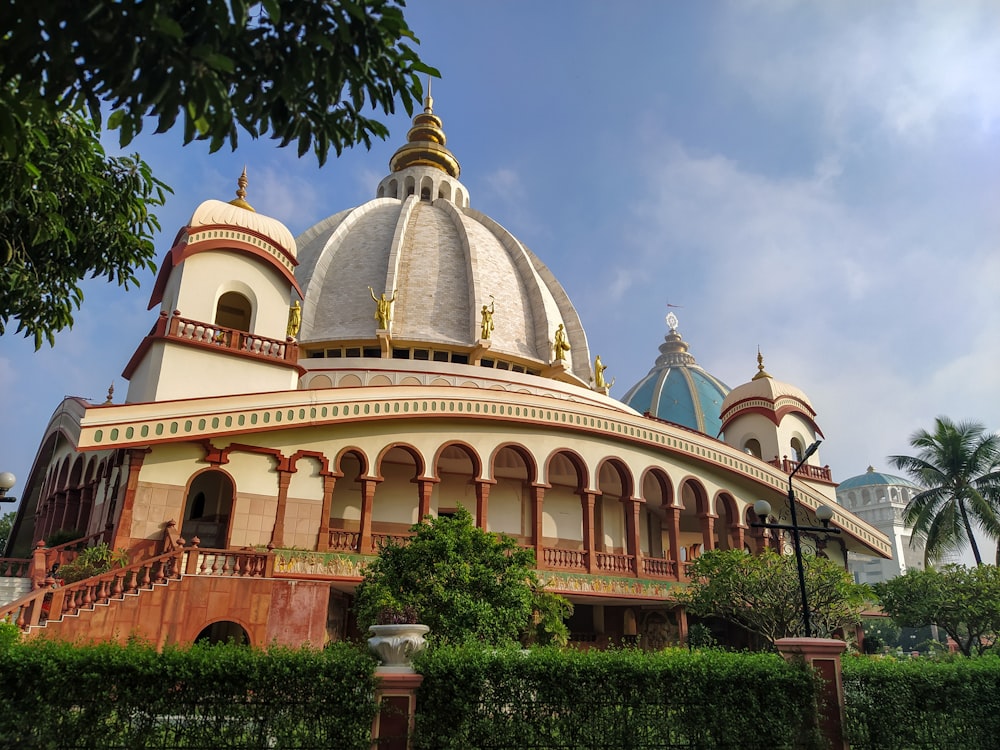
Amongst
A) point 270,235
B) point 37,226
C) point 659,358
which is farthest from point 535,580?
point 659,358

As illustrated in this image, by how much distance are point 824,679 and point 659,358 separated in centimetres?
5375

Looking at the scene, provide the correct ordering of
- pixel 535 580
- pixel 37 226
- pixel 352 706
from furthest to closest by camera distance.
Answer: pixel 535 580 < pixel 37 226 < pixel 352 706

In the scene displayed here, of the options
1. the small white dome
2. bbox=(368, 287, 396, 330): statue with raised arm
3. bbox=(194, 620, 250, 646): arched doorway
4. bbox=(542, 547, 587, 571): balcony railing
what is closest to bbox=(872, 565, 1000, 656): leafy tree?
bbox=(542, 547, 587, 571): balcony railing

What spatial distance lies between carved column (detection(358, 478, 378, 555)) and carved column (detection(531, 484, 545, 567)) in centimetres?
446

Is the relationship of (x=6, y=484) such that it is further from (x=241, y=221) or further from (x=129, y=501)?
(x=241, y=221)

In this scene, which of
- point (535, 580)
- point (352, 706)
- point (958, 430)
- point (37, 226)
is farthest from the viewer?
point (958, 430)

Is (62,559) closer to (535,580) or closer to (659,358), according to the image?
(535,580)

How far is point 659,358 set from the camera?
62.4m

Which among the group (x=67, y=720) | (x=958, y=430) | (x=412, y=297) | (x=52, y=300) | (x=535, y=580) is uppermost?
(x=412, y=297)

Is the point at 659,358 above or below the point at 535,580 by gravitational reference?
above

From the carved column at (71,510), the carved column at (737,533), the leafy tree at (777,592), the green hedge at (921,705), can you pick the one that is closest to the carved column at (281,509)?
the carved column at (71,510)

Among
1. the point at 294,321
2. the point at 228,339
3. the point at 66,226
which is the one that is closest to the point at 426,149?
the point at 294,321

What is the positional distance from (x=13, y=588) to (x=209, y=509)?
550cm

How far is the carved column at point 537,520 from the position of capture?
65.1ft
